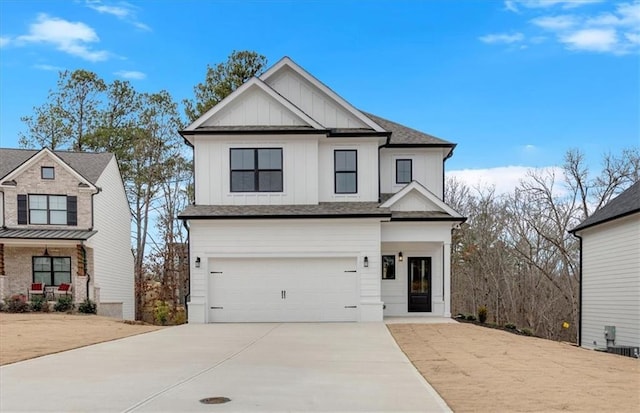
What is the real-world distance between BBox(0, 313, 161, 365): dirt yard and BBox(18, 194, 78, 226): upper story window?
15.8 ft

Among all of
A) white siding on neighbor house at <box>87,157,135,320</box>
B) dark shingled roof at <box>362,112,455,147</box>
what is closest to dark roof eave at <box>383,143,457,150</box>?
dark shingled roof at <box>362,112,455,147</box>

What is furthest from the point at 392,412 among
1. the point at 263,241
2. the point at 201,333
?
the point at 263,241

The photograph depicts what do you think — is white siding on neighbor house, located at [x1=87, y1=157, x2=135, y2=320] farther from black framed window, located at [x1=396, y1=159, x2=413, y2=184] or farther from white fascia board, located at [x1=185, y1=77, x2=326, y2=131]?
black framed window, located at [x1=396, y1=159, x2=413, y2=184]

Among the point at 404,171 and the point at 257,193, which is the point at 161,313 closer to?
the point at 257,193

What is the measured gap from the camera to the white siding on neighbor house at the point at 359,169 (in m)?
19.8

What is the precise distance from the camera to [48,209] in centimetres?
2470

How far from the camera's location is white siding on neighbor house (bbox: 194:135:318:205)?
63.3ft

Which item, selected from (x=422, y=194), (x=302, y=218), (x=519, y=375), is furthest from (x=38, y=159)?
(x=519, y=375)

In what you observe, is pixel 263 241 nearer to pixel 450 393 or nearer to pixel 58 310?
pixel 58 310

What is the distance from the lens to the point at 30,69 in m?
22.9

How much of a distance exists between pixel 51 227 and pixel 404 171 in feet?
51.9

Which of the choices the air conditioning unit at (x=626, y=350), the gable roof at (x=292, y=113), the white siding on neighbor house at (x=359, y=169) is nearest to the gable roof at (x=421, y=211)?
the white siding on neighbor house at (x=359, y=169)

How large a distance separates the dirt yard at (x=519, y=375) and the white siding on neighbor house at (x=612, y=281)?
480cm

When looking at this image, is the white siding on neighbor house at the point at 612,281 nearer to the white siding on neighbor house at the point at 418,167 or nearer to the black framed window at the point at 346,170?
the white siding on neighbor house at the point at 418,167
